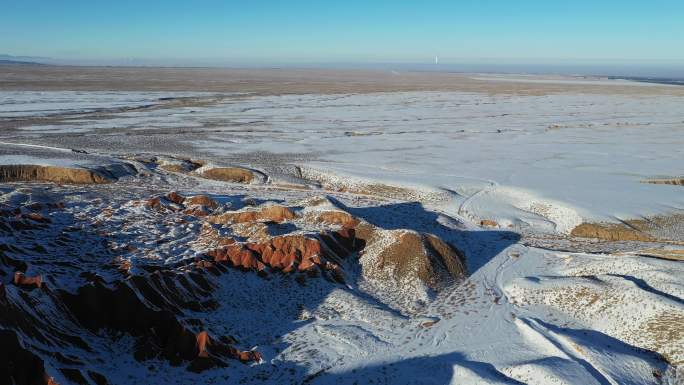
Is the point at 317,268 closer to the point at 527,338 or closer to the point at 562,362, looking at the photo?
the point at 527,338

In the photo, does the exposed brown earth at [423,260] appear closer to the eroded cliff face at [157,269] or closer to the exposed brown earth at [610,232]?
the eroded cliff face at [157,269]

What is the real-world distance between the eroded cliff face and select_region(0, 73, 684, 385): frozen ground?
29cm

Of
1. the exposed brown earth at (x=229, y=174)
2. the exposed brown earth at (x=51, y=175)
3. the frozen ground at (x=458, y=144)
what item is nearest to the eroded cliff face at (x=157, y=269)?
the exposed brown earth at (x=51, y=175)

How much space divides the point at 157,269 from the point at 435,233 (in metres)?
14.2

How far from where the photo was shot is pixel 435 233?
27.7 metres

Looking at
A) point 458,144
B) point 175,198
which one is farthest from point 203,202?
point 458,144

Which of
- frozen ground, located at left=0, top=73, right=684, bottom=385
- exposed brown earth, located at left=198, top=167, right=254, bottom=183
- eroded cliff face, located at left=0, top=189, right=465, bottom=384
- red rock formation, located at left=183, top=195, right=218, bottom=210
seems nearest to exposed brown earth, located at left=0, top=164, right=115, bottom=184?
frozen ground, located at left=0, top=73, right=684, bottom=385

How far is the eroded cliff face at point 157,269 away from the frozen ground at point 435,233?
287 mm

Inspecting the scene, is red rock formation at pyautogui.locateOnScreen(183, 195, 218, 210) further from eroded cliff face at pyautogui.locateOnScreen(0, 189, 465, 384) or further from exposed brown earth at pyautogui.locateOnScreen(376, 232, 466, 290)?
exposed brown earth at pyautogui.locateOnScreen(376, 232, 466, 290)

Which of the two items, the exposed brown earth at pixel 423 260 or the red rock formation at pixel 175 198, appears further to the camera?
the red rock formation at pixel 175 198

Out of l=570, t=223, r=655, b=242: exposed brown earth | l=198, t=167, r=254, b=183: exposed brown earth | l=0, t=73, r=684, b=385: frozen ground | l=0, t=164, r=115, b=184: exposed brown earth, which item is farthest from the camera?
l=198, t=167, r=254, b=183: exposed brown earth

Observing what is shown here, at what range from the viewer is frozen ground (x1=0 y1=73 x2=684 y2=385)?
16.1 m

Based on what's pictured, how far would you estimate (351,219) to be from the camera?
26.9 meters

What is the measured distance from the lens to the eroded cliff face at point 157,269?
15.6 m
